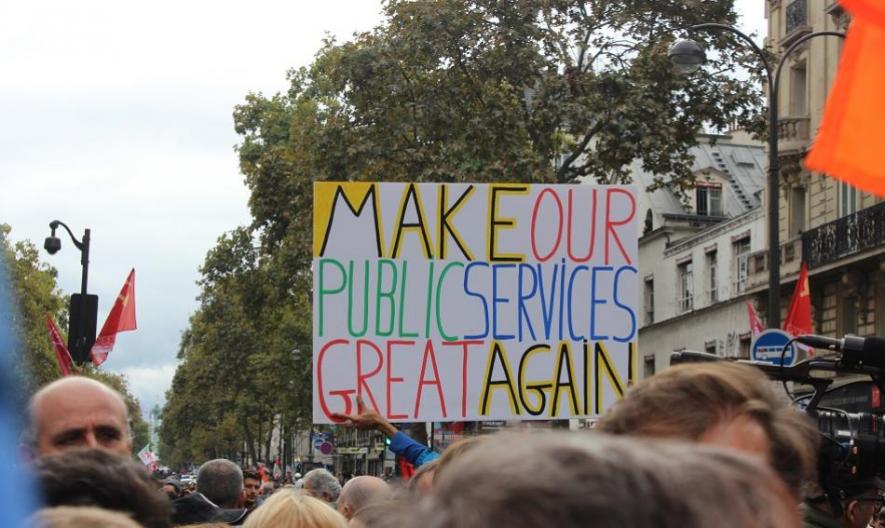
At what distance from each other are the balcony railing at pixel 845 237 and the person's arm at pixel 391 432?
921 inches

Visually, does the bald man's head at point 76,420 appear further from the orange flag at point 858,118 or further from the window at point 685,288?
the window at point 685,288

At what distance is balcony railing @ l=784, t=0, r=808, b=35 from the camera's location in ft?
105

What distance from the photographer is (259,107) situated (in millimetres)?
44719

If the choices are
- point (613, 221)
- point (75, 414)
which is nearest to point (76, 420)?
point (75, 414)

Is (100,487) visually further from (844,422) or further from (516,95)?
(516,95)

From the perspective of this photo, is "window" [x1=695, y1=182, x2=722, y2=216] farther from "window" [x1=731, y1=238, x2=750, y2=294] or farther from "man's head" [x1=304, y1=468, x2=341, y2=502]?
"man's head" [x1=304, y1=468, x2=341, y2=502]

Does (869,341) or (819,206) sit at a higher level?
(819,206)

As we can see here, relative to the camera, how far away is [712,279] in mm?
41469

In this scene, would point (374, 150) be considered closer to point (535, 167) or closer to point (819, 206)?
point (535, 167)

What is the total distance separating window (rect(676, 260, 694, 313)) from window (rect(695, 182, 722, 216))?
219 inches

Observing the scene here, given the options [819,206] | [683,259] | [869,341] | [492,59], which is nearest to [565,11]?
[492,59]

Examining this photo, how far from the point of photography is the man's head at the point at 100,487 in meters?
2.53

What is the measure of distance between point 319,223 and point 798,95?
28.2 meters

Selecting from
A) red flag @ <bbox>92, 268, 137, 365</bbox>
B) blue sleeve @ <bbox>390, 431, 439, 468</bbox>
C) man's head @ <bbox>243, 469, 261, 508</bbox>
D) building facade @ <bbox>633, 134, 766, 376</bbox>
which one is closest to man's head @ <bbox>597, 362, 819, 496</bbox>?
blue sleeve @ <bbox>390, 431, 439, 468</bbox>
